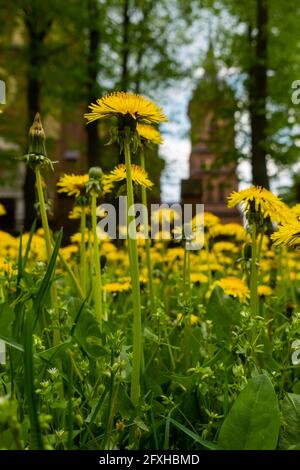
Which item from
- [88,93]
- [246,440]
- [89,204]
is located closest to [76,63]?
[88,93]

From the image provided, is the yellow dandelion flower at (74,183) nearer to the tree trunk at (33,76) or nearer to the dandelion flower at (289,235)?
the dandelion flower at (289,235)

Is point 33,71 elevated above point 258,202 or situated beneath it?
elevated above

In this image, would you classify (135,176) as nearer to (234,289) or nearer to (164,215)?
(234,289)

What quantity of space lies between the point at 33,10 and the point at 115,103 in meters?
9.89

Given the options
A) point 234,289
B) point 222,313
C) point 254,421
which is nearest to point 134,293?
point 254,421

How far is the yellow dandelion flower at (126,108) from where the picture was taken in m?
0.93

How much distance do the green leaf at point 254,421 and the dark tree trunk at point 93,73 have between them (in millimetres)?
8878

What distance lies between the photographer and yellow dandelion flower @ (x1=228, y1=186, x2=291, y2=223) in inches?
49.2

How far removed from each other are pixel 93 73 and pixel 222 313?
10051 mm

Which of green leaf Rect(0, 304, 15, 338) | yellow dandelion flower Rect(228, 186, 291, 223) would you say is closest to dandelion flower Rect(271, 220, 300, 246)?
yellow dandelion flower Rect(228, 186, 291, 223)

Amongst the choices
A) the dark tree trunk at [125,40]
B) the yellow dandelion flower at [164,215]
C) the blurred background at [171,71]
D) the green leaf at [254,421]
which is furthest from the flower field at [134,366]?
the dark tree trunk at [125,40]

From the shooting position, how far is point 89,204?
61.1 inches

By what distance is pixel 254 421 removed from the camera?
0.84 metres

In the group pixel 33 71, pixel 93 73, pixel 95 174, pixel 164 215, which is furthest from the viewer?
pixel 93 73
